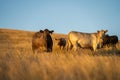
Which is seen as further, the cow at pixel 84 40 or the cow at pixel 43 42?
the cow at pixel 84 40

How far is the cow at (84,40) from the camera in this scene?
21.2m

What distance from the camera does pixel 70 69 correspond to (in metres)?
4.73

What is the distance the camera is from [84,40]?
2127 centimetres

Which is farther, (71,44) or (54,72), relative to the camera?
(71,44)

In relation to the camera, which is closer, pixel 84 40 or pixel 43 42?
pixel 43 42

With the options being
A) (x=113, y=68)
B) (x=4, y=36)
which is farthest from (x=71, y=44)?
(x=4, y=36)

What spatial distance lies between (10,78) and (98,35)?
58.5 ft

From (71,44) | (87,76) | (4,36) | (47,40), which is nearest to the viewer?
(87,76)

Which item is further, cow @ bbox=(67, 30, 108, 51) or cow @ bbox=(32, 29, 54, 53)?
cow @ bbox=(67, 30, 108, 51)

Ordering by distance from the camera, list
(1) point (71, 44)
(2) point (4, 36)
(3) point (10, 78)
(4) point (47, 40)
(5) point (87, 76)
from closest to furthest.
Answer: (5) point (87, 76), (3) point (10, 78), (4) point (47, 40), (1) point (71, 44), (2) point (4, 36)

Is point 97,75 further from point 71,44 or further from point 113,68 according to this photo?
point 71,44

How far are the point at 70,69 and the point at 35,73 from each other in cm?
61

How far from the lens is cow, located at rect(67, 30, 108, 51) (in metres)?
21.2

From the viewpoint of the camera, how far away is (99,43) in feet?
70.9
